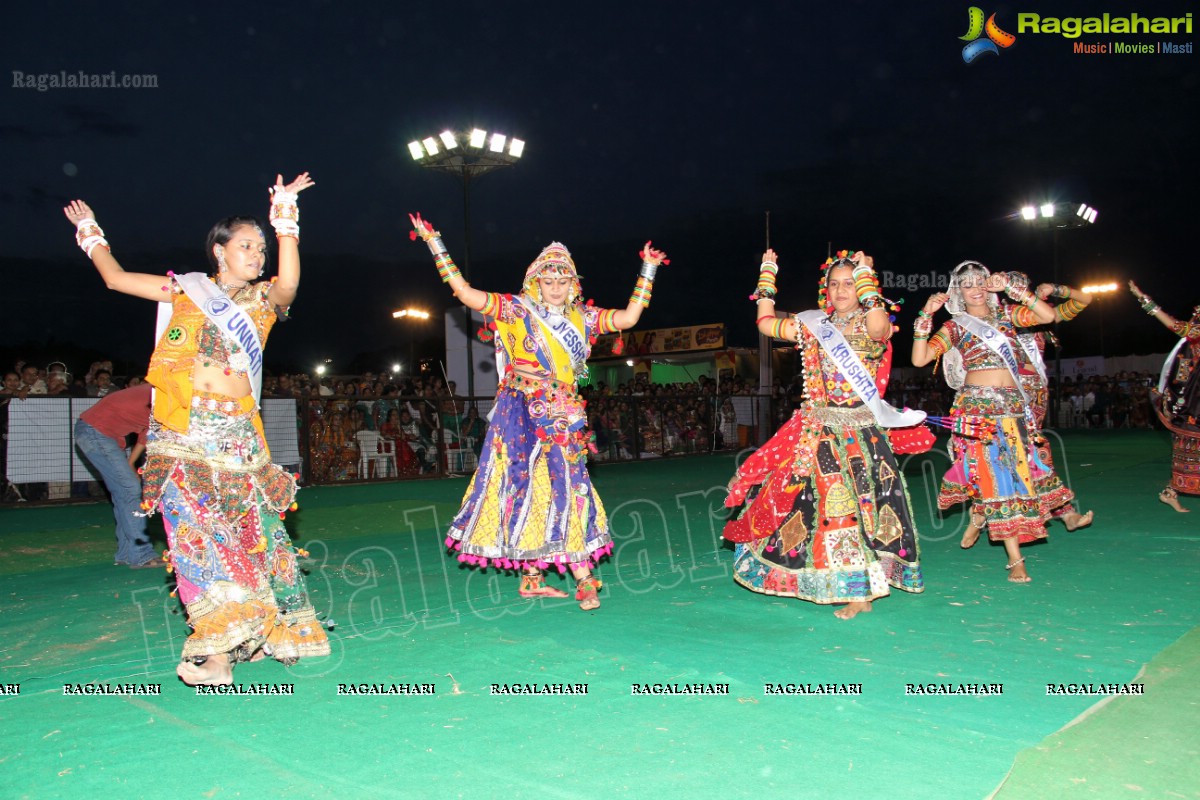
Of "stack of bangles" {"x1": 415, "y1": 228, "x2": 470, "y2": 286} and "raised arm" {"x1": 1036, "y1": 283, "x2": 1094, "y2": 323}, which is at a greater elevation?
"stack of bangles" {"x1": 415, "y1": 228, "x2": 470, "y2": 286}

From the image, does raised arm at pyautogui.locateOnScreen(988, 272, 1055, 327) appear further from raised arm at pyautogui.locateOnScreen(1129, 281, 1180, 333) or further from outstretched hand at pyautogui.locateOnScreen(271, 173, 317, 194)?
outstretched hand at pyautogui.locateOnScreen(271, 173, 317, 194)

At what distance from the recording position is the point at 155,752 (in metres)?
3.01

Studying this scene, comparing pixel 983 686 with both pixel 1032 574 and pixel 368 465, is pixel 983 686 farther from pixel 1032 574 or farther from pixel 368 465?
pixel 368 465

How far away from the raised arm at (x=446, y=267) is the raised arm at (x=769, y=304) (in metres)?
1.62

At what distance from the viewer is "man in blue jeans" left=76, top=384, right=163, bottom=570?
6707mm

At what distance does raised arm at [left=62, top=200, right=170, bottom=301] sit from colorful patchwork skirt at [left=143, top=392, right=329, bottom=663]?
48cm

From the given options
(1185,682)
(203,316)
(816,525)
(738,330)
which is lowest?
Result: (1185,682)

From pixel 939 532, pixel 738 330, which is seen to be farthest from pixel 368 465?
pixel 738 330

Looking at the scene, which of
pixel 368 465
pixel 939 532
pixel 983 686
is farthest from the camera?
pixel 368 465

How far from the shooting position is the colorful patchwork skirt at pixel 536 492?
5.14m

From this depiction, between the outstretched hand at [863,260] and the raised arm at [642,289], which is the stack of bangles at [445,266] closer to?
the raised arm at [642,289]

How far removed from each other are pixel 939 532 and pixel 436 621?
471 centimetres

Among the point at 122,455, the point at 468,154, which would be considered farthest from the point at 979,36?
the point at 122,455

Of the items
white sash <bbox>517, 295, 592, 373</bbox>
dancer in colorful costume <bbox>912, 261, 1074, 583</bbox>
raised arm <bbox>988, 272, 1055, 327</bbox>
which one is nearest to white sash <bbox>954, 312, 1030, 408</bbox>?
dancer in colorful costume <bbox>912, 261, 1074, 583</bbox>
